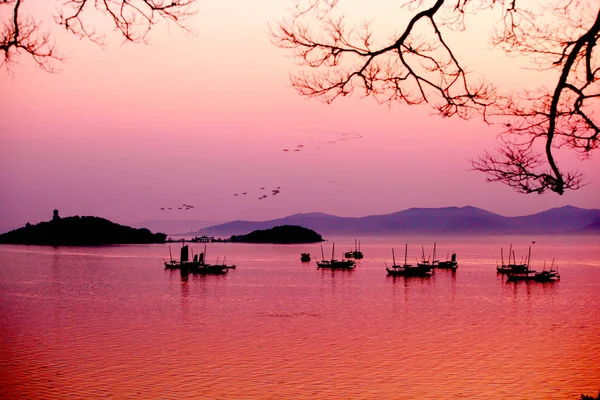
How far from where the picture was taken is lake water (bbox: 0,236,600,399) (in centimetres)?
2383

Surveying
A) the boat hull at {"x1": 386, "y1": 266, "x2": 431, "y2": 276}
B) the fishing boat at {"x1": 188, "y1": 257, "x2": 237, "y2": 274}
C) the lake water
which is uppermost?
the fishing boat at {"x1": 188, "y1": 257, "x2": 237, "y2": 274}

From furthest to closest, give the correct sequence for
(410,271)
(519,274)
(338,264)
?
(338,264) < (410,271) < (519,274)

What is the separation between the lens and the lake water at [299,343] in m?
23.8

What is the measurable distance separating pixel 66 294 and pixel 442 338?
40008 millimetres

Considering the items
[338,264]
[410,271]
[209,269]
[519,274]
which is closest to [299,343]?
[410,271]

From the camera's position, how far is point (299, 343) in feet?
109

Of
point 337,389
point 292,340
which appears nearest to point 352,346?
point 292,340

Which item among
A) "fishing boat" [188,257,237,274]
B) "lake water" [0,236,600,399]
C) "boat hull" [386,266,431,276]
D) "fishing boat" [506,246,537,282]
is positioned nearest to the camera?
"lake water" [0,236,600,399]

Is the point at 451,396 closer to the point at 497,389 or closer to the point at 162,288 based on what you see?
the point at 497,389

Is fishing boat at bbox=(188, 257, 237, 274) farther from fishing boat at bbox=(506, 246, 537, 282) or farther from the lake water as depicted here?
fishing boat at bbox=(506, 246, 537, 282)

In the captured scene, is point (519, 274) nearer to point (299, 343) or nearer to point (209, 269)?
point (209, 269)

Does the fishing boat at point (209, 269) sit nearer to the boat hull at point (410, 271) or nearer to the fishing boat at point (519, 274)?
the boat hull at point (410, 271)

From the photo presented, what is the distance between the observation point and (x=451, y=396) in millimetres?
22359

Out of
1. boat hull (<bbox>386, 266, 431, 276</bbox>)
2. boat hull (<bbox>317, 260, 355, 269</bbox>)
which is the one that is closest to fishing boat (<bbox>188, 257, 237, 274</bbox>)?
boat hull (<bbox>317, 260, 355, 269</bbox>)
